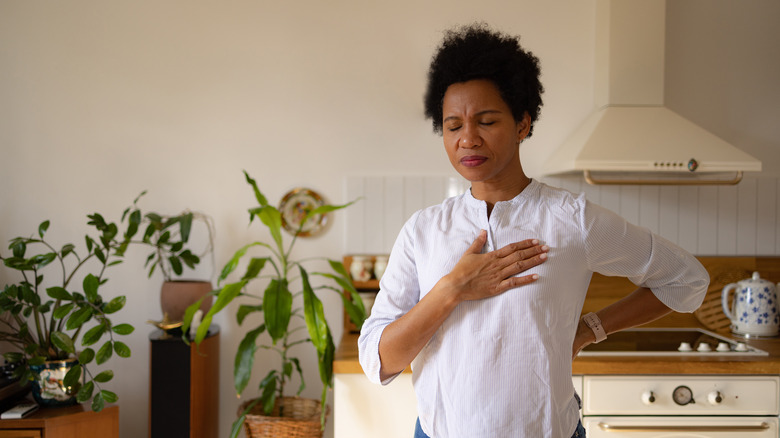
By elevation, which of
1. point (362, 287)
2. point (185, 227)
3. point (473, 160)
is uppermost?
point (473, 160)

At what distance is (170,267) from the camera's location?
99.3 inches

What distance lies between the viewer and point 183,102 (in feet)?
8.41

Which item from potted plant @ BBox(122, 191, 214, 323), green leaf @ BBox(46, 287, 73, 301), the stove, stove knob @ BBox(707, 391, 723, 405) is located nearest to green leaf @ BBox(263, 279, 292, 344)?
potted plant @ BBox(122, 191, 214, 323)

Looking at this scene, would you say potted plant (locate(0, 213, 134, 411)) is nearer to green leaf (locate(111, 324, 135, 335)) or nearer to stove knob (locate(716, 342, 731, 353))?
green leaf (locate(111, 324, 135, 335))

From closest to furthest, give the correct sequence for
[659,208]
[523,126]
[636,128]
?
[523,126] < [636,128] < [659,208]

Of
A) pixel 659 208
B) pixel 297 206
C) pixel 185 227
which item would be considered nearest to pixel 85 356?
pixel 185 227

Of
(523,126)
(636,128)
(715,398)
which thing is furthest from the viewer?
(636,128)

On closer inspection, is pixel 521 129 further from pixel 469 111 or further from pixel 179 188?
pixel 179 188

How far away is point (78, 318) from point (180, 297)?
398 millimetres

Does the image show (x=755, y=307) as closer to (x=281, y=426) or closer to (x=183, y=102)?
(x=281, y=426)

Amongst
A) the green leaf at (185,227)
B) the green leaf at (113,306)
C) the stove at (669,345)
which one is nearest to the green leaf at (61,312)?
the green leaf at (113,306)

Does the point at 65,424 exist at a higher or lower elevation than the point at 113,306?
lower

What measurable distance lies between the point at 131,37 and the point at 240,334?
1301 mm

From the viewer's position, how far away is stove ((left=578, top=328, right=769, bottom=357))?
2.06 metres
